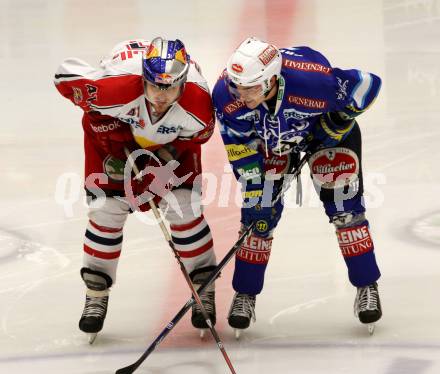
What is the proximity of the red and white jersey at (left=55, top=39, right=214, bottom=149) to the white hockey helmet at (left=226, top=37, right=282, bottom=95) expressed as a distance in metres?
0.26

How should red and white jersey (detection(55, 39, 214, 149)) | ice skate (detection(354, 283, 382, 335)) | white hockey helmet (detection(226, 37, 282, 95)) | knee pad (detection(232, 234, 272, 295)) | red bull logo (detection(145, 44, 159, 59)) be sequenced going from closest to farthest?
white hockey helmet (detection(226, 37, 282, 95)), red bull logo (detection(145, 44, 159, 59)), red and white jersey (detection(55, 39, 214, 149)), ice skate (detection(354, 283, 382, 335)), knee pad (detection(232, 234, 272, 295))

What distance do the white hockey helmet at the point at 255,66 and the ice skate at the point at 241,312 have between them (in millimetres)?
854

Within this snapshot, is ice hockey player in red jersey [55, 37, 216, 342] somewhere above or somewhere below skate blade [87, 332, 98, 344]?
above

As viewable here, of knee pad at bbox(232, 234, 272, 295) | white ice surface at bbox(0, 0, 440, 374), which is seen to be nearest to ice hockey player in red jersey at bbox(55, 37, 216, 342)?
knee pad at bbox(232, 234, 272, 295)

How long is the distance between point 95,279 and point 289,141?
881mm

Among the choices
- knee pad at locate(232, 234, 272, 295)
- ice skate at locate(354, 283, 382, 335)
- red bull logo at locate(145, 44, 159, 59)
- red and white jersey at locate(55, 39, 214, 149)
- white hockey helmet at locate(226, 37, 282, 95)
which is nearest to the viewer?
white hockey helmet at locate(226, 37, 282, 95)

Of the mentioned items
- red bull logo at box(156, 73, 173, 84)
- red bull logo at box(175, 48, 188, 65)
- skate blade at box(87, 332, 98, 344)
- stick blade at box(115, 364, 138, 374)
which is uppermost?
red bull logo at box(175, 48, 188, 65)

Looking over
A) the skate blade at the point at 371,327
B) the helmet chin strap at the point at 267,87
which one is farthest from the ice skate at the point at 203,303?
the helmet chin strap at the point at 267,87

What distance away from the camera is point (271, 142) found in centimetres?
391

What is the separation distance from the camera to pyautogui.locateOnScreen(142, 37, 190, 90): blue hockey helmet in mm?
3701

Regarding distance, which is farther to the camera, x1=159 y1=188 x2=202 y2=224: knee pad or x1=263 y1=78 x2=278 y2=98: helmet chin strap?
x1=159 y1=188 x2=202 y2=224: knee pad

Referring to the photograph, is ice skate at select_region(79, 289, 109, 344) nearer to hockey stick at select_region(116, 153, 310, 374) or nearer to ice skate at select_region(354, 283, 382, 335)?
hockey stick at select_region(116, 153, 310, 374)

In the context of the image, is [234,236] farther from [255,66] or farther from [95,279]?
[255,66]

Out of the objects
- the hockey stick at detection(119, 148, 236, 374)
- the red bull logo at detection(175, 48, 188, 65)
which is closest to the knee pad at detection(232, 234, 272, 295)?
the hockey stick at detection(119, 148, 236, 374)
